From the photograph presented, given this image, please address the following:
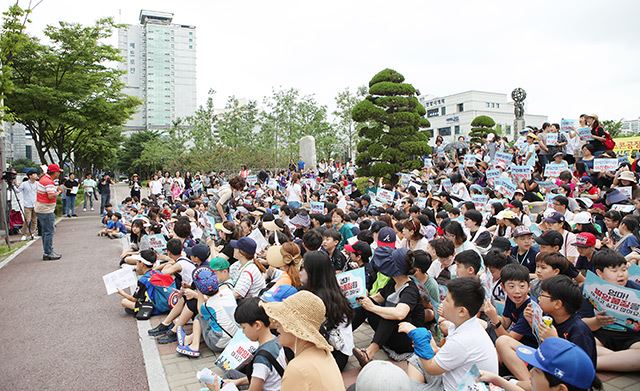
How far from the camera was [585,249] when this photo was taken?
19.2 ft

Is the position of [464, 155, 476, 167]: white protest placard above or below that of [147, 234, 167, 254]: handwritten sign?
above

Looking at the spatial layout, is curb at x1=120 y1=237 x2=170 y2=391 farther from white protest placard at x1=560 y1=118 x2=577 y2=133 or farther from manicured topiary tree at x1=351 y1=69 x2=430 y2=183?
manicured topiary tree at x1=351 y1=69 x2=430 y2=183

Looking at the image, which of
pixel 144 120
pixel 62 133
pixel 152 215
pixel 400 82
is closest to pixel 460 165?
pixel 400 82

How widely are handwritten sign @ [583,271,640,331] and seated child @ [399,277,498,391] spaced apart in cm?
189

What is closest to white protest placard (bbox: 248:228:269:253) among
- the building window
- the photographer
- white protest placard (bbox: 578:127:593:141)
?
the photographer

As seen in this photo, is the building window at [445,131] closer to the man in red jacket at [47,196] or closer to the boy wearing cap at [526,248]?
the man in red jacket at [47,196]

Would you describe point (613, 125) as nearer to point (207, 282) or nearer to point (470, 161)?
point (470, 161)

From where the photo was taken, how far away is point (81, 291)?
28.9ft

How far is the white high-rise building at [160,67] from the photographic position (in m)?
94.5

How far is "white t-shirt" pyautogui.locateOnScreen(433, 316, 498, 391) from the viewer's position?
10.9 feet

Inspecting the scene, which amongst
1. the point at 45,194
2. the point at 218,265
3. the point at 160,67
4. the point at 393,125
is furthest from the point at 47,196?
the point at 160,67

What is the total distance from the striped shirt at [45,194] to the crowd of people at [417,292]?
6.66 ft

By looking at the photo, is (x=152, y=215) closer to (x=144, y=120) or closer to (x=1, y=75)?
(x=1, y=75)

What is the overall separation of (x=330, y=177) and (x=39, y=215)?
661 inches
